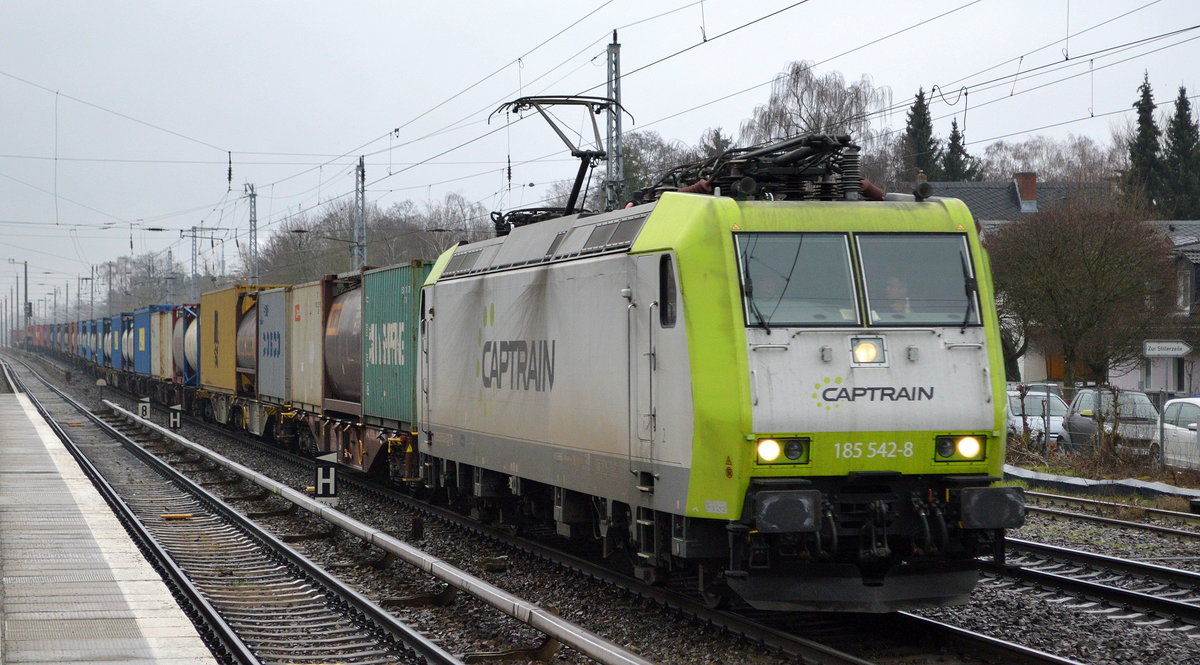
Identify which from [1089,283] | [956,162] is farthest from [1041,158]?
[1089,283]

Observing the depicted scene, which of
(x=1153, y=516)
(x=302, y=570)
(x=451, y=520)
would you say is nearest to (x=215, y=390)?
(x=451, y=520)

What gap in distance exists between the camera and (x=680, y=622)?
9789mm

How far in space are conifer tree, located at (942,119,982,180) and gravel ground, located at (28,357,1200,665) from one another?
202ft

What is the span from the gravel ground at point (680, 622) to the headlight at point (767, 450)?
1.40 m

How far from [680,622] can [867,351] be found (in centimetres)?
275

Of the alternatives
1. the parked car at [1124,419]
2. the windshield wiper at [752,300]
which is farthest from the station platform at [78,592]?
the parked car at [1124,419]

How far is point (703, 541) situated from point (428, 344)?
292 inches

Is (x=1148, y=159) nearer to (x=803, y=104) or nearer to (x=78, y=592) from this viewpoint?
(x=803, y=104)

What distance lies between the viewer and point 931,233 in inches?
359

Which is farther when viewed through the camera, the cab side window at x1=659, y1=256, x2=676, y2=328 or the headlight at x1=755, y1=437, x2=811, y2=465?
the cab side window at x1=659, y1=256, x2=676, y2=328

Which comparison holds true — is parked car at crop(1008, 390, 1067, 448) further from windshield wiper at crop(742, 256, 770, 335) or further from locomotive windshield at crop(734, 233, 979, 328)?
windshield wiper at crop(742, 256, 770, 335)

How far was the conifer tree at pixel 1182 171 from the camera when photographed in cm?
6544

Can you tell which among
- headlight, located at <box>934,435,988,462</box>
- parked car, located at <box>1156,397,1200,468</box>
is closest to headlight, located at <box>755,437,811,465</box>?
headlight, located at <box>934,435,988,462</box>

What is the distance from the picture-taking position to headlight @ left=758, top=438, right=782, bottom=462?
27.3 feet
